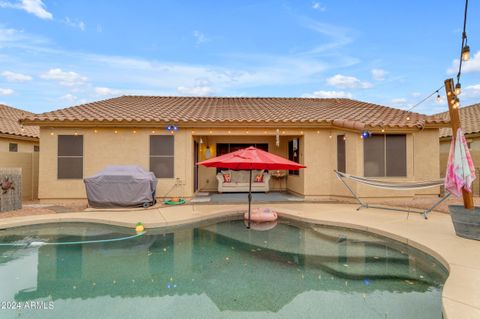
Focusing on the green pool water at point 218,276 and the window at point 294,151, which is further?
the window at point 294,151

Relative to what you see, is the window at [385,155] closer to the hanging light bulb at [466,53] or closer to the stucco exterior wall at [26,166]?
the hanging light bulb at [466,53]

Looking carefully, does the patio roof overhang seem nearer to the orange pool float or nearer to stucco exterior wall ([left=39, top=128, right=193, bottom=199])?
stucco exterior wall ([left=39, top=128, right=193, bottom=199])

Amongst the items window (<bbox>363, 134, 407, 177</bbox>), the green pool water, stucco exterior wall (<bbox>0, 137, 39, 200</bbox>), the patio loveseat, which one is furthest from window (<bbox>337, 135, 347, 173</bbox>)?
stucco exterior wall (<bbox>0, 137, 39, 200</bbox>)

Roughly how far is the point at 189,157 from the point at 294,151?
480 centimetres

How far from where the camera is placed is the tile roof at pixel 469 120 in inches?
524

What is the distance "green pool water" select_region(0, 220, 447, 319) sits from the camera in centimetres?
306

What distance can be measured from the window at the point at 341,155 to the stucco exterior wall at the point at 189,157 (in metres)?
0.13

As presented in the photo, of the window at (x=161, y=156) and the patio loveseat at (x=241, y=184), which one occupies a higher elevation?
the window at (x=161, y=156)

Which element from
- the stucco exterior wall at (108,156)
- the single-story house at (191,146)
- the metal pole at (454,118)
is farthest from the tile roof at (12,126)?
the metal pole at (454,118)

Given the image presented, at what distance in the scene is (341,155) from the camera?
31.9ft

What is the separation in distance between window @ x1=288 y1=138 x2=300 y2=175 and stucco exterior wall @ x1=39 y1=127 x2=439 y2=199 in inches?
29.2

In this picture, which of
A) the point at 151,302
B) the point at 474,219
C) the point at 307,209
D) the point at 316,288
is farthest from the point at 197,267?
the point at 474,219

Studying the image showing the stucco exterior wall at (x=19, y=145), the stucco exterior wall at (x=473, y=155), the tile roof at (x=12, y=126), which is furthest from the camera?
the tile roof at (x=12, y=126)

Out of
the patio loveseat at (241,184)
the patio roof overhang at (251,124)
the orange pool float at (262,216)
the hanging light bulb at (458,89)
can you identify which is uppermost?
the hanging light bulb at (458,89)
